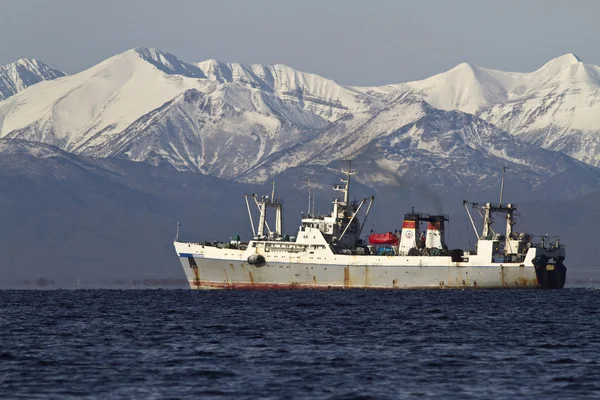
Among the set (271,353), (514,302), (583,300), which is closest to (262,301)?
(514,302)

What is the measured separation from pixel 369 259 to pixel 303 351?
319 ft

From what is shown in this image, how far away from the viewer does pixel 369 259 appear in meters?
186

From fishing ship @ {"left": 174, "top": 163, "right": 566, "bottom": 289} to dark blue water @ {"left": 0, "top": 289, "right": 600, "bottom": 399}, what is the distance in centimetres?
4014

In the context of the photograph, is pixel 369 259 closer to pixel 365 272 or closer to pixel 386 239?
pixel 365 272

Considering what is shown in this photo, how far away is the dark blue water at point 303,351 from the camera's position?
72.8 meters

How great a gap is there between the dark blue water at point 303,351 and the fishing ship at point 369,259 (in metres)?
40.1

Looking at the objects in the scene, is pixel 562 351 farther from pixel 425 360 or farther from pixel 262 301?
pixel 262 301

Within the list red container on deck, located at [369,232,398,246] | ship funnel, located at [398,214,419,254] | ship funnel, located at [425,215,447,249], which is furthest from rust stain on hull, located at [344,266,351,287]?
ship funnel, located at [425,215,447,249]

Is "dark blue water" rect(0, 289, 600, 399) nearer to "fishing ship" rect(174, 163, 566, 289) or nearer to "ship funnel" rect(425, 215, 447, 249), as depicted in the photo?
"fishing ship" rect(174, 163, 566, 289)

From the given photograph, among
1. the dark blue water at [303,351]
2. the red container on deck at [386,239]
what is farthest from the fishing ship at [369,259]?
the dark blue water at [303,351]

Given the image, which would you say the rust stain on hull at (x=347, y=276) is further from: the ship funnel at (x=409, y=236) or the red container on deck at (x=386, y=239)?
the red container on deck at (x=386, y=239)

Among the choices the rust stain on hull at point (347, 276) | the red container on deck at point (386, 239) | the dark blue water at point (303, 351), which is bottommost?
the dark blue water at point (303, 351)

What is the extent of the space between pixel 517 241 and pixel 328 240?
1035 inches

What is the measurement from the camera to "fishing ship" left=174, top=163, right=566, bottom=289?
184m
